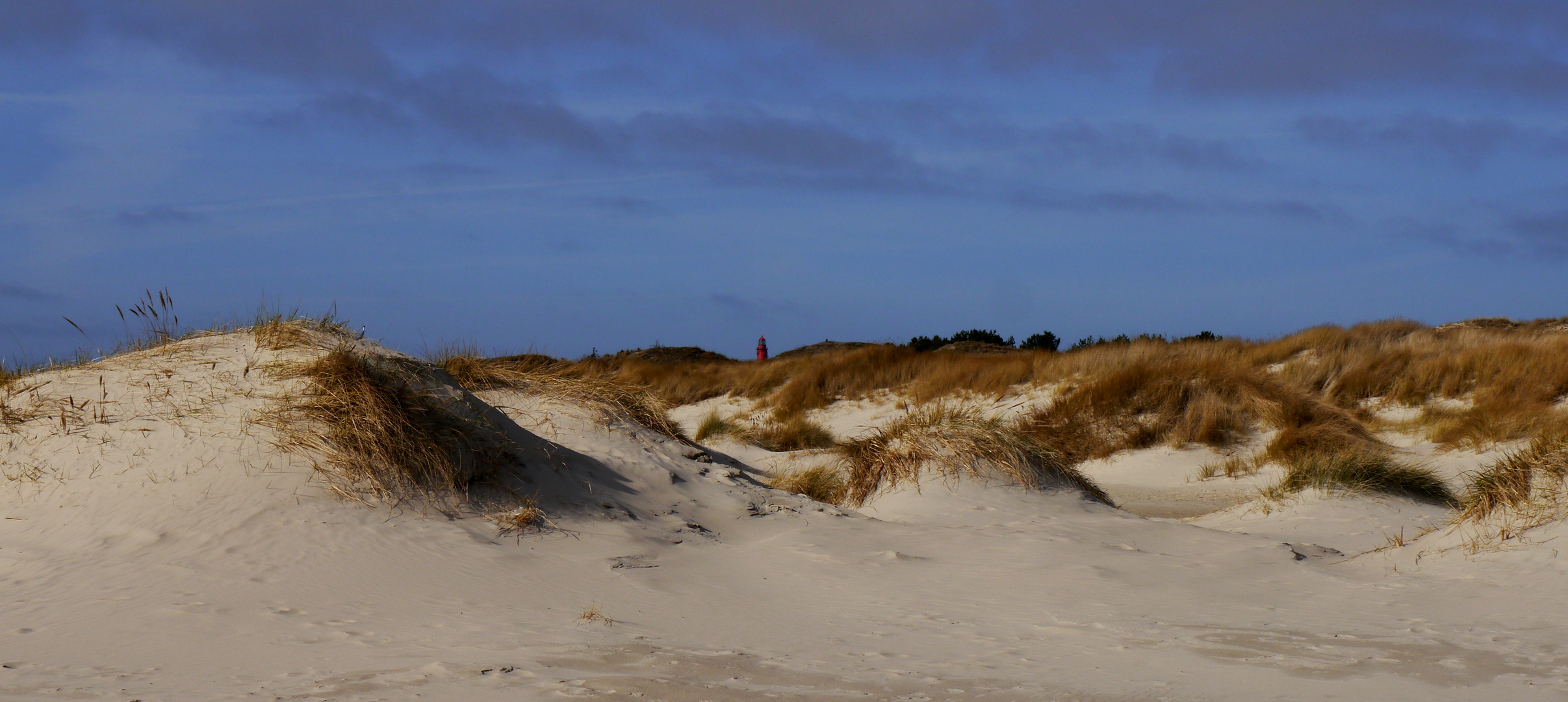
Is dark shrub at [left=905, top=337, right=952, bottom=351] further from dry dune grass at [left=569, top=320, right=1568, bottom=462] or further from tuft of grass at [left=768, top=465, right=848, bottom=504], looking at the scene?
tuft of grass at [left=768, top=465, right=848, bottom=504]

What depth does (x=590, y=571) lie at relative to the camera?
560 cm

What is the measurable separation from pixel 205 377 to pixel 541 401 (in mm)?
2437

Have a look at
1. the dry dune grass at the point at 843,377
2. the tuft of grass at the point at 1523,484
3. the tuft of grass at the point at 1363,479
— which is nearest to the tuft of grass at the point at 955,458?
the tuft of grass at the point at 1363,479

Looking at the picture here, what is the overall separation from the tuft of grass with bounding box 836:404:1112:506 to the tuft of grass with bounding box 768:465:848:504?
5.9 inches

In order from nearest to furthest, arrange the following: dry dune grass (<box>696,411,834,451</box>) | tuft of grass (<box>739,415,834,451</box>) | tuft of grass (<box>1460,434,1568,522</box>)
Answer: tuft of grass (<box>1460,434,1568,522</box>)
dry dune grass (<box>696,411,834,451</box>)
tuft of grass (<box>739,415,834,451</box>)

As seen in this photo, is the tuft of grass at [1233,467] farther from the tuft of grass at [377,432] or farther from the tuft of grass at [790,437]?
the tuft of grass at [377,432]

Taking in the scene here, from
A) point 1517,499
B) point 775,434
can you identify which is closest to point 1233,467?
point 1517,499

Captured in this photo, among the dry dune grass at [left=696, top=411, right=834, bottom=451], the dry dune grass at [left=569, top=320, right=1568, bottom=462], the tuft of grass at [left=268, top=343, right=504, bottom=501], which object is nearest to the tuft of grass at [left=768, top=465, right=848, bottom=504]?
the dry dune grass at [left=569, top=320, right=1568, bottom=462]

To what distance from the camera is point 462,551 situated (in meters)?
5.72

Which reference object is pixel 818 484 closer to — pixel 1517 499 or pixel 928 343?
pixel 1517 499

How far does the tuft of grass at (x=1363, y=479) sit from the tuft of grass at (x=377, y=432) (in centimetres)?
636

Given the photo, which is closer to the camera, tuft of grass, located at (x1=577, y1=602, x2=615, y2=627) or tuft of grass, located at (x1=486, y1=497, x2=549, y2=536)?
tuft of grass, located at (x1=577, y1=602, x2=615, y2=627)

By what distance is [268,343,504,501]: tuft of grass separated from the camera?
20.6ft

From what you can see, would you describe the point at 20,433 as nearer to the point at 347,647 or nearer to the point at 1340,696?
the point at 347,647
